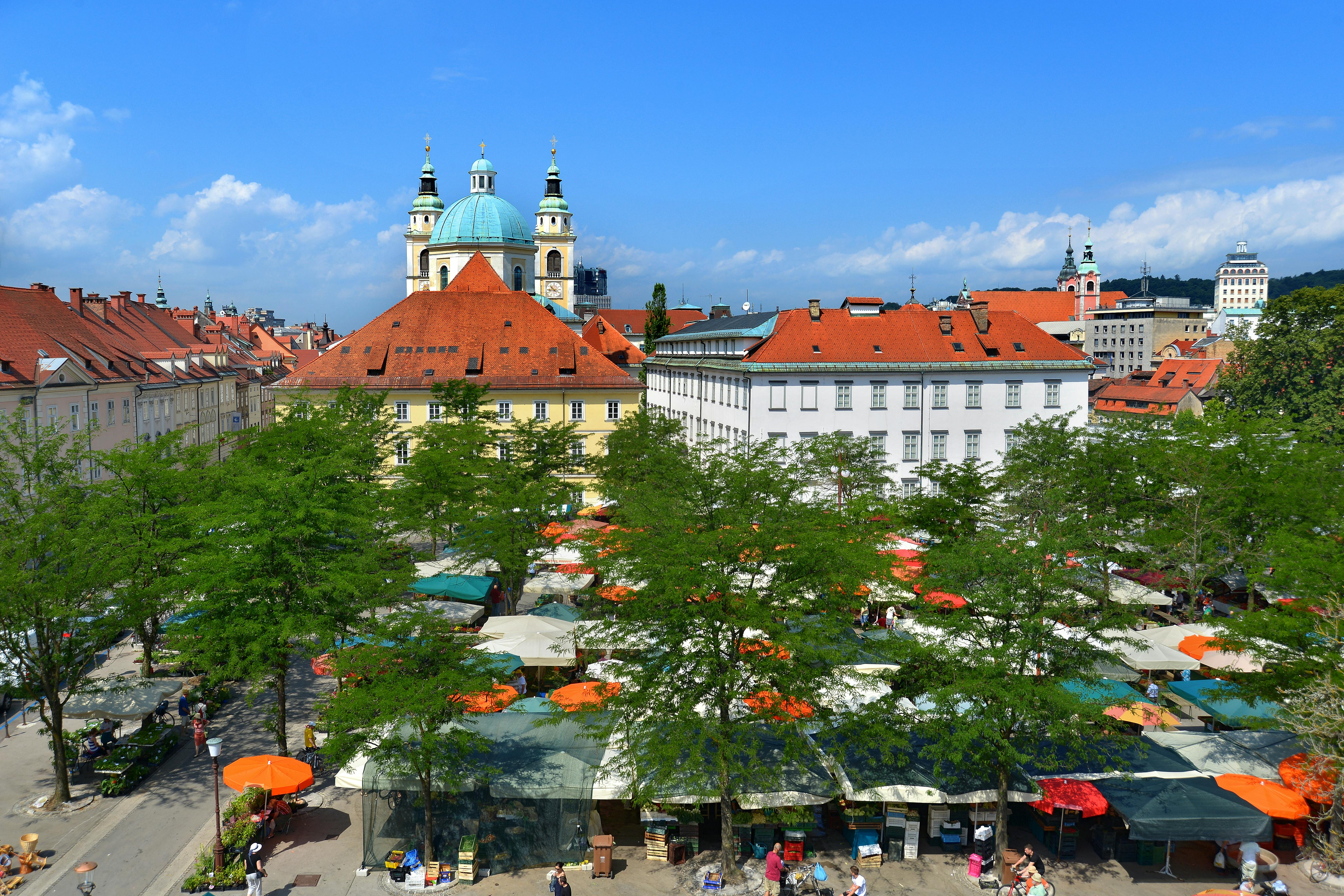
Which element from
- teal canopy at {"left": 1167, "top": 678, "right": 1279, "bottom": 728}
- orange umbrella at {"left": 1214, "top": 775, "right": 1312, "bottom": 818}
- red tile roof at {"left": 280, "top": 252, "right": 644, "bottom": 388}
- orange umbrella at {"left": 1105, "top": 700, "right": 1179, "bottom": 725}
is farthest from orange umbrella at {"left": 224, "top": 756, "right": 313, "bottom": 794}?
red tile roof at {"left": 280, "top": 252, "right": 644, "bottom": 388}

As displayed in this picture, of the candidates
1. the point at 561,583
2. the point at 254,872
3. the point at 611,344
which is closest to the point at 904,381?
the point at 561,583

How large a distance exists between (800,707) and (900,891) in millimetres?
4026

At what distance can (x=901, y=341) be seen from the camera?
181ft

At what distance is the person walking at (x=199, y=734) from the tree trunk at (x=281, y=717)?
2.31m

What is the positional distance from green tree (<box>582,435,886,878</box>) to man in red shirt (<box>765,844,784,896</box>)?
1076 millimetres

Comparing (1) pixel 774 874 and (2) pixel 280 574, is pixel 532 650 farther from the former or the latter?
(1) pixel 774 874

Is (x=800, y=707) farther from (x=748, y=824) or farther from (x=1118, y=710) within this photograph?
(x=1118, y=710)

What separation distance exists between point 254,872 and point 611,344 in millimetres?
80332

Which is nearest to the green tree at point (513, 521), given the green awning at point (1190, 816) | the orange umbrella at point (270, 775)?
the orange umbrella at point (270, 775)

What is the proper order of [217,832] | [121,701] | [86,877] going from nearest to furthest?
[86,877]
[217,832]
[121,701]

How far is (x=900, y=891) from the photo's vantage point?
18.5 m

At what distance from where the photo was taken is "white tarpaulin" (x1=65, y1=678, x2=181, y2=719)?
76.1 ft

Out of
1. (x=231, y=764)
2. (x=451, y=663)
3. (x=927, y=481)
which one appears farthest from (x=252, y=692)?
(x=927, y=481)

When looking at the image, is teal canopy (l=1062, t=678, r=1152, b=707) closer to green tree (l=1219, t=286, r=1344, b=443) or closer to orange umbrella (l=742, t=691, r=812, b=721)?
orange umbrella (l=742, t=691, r=812, b=721)
